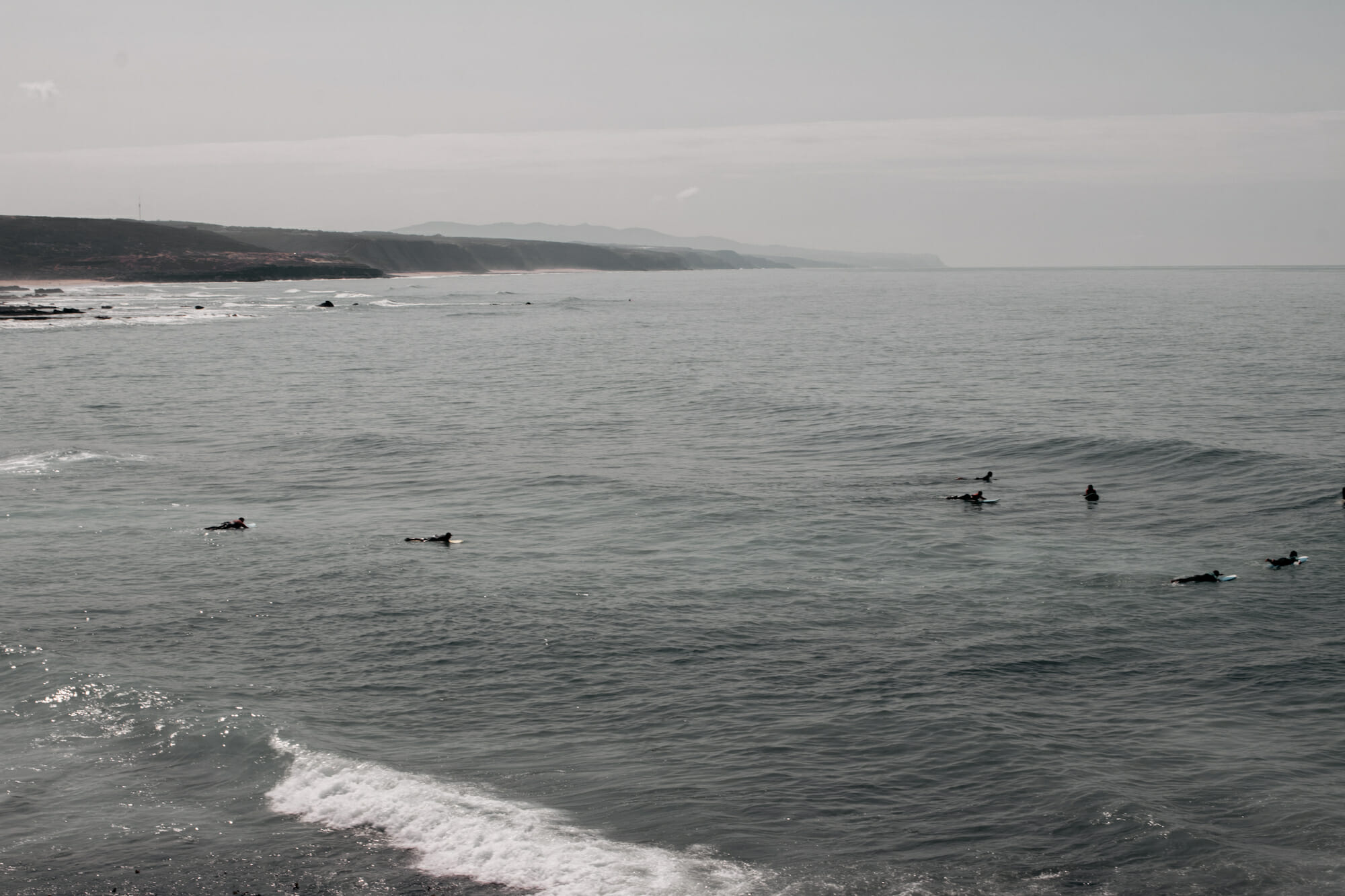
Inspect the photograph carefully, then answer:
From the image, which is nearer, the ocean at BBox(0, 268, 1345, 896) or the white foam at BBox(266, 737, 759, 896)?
the white foam at BBox(266, 737, 759, 896)

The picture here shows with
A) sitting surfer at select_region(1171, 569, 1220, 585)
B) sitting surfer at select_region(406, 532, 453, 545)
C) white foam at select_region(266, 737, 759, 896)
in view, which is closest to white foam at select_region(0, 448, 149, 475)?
sitting surfer at select_region(406, 532, 453, 545)

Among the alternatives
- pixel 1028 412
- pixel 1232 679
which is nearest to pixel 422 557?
pixel 1232 679

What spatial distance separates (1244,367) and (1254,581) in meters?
58.6

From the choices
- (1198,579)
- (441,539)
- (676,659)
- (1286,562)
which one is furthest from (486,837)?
(1286,562)

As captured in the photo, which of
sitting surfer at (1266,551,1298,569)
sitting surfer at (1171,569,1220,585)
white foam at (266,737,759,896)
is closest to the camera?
white foam at (266,737,759,896)

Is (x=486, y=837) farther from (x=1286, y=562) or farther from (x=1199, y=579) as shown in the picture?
(x=1286, y=562)

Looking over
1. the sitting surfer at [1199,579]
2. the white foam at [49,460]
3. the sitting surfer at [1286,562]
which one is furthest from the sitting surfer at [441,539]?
the sitting surfer at [1286,562]

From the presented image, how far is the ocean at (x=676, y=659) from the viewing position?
54.1 feet

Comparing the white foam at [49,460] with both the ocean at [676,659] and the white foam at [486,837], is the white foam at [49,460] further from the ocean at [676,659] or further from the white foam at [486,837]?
the white foam at [486,837]

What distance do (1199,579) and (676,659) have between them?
1458cm

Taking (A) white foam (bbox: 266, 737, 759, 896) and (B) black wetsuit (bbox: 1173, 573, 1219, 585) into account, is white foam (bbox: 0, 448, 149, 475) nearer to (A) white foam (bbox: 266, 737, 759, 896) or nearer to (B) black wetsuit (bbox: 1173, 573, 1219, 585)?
(A) white foam (bbox: 266, 737, 759, 896)

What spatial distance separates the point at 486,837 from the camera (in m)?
16.7

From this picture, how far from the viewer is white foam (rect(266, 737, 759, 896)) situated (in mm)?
15586

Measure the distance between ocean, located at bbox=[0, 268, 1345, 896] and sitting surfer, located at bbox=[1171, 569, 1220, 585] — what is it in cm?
62
